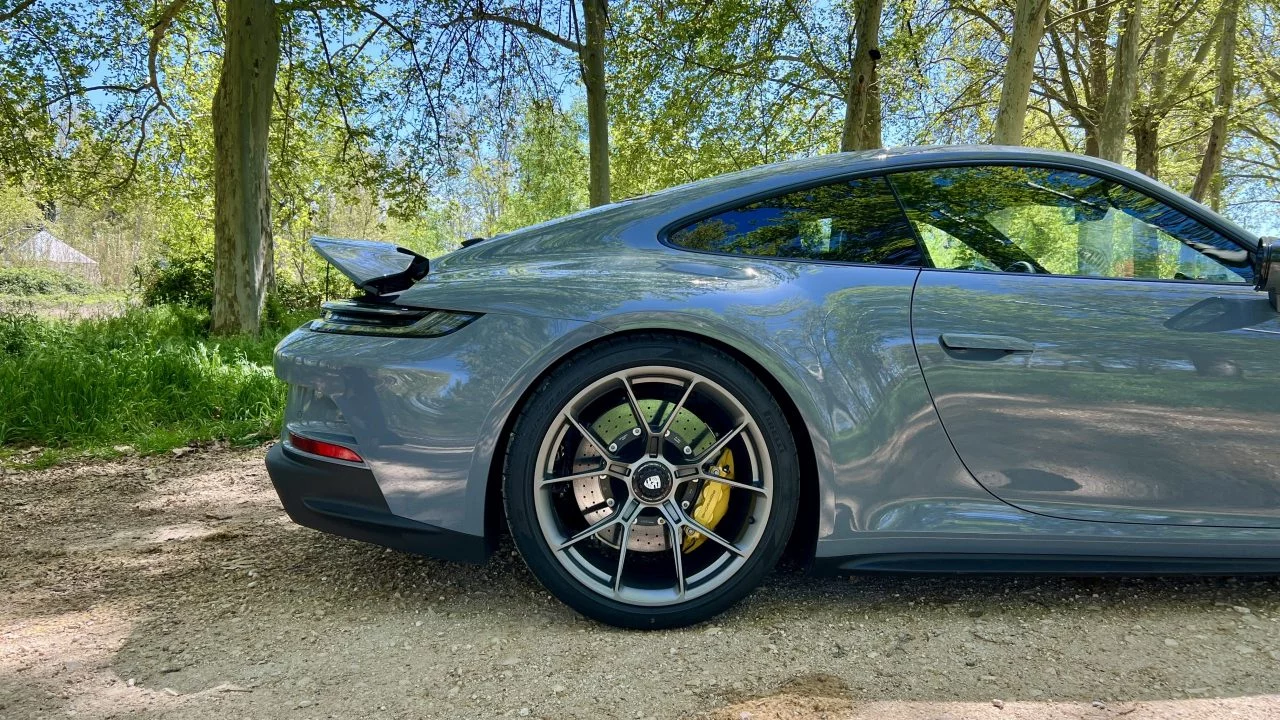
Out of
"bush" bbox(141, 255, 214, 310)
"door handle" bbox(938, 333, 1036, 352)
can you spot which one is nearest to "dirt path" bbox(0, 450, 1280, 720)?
"door handle" bbox(938, 333, 1036, 352)

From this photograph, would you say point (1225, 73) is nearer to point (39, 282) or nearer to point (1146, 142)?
point (1146, 142)

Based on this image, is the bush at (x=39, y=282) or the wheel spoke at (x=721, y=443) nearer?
the wheel spoke at (x=721, y=443)

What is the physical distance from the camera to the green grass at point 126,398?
4.47 metres

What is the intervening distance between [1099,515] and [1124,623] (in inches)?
13.5

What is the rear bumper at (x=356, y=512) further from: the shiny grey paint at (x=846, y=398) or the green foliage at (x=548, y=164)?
the green foliage at (x=548, y=164)

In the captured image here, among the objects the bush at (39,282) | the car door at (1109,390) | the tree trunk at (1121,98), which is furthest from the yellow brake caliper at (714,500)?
the bush at (39,282)

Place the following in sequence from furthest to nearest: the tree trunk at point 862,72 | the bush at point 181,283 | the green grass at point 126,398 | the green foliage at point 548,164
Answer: the bush at point 181,283
the green foliage at point 548,164
the tree trunk at point 862,72
the green grass at point 126,398

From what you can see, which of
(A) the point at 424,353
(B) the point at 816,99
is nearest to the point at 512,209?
(B) the point at 816,99

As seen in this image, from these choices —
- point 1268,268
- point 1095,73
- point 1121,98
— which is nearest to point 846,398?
point 1268,268

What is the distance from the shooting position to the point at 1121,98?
34.9 feet

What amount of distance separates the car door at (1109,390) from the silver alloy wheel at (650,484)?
57 centimetres

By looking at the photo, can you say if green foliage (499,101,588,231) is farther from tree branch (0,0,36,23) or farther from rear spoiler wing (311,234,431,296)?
tree branch (0,0,36,23)

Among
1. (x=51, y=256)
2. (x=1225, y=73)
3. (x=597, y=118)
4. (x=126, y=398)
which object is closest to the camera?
(x=126, y=398)

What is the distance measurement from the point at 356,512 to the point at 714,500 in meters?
1.00
